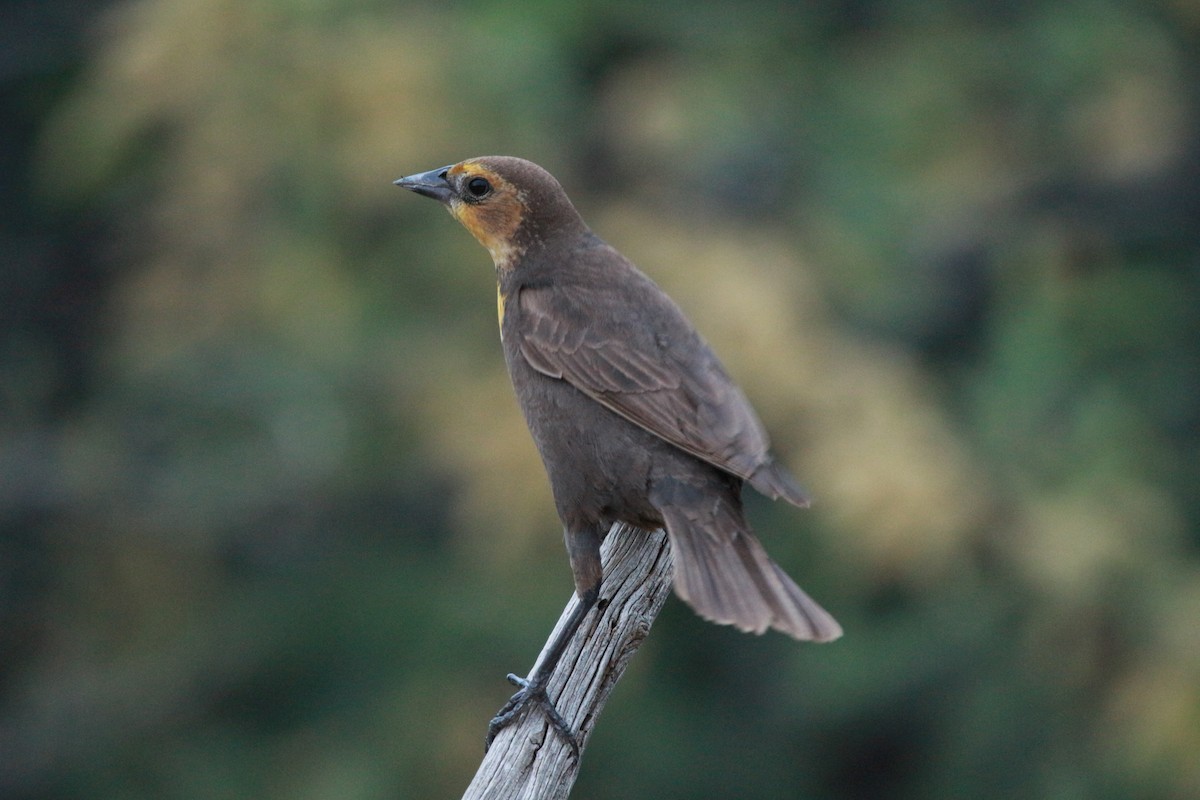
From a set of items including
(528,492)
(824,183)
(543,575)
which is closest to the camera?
(528,492)

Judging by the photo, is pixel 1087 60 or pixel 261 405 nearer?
pixel 261 405

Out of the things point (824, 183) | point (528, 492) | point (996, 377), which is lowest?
point (528, 492)

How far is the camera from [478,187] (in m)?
5.59

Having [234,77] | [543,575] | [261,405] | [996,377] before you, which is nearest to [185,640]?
[261,405]

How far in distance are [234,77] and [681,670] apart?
16.0 feet

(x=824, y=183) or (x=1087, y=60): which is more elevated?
(x=1087, y=60)

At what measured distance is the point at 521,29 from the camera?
33.8 ft

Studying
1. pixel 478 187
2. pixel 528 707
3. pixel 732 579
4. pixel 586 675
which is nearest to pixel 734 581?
pixel 732 579

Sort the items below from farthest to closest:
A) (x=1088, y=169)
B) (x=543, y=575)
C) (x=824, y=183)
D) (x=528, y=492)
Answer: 1. (x=1088, y=169)
2. (x=824, y=183)
3. (x=543, y=575)
4. (x=528, y=492)

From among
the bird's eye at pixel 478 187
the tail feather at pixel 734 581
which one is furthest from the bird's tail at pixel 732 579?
the bird's eye at pixel 478 187

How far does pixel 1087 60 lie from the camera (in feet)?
36.7

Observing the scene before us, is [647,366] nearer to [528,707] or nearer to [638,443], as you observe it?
[638,443]

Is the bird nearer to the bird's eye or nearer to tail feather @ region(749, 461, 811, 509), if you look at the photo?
tail feather @ region(749, 461, 811, 509)

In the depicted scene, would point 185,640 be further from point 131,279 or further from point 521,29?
point 521,29
